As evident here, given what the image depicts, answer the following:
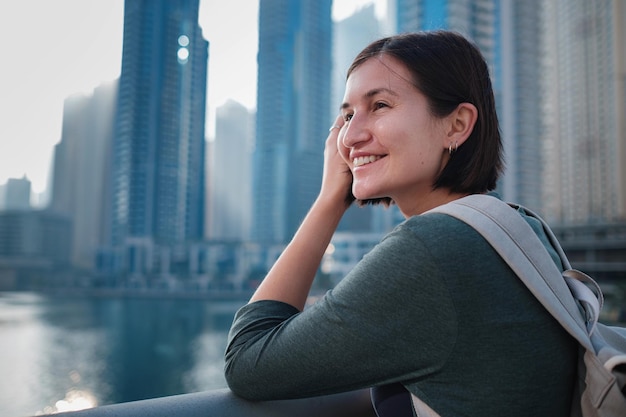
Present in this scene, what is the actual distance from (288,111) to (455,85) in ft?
82.5

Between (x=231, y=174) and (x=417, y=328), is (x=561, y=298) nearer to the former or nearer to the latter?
(x=417, y=328)

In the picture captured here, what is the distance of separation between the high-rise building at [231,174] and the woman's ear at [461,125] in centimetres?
2480

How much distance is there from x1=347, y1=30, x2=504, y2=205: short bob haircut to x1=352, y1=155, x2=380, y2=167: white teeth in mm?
64

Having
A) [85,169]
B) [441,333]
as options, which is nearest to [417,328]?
[441,333]

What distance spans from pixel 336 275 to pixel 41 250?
1122cm

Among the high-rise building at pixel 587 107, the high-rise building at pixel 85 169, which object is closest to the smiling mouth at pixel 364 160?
the high-rise building at pixel 85 169

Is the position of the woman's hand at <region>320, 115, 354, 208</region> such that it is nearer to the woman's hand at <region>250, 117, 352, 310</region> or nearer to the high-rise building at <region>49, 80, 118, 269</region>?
the woman's hand at <region>250, 117, 352, 310</region>

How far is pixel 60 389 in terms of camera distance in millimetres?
12898

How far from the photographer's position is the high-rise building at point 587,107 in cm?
2678

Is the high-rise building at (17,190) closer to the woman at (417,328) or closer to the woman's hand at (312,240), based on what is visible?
the woman's hand at (312,240)

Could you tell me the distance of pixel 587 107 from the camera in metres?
28.2

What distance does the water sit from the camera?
12711mm

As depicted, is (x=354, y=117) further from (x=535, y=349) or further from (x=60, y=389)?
(x=60, y=389)

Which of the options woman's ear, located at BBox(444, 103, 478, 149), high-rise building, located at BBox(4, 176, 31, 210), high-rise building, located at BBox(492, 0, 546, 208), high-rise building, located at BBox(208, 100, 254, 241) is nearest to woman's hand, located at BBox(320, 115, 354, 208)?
woman's ear, located at BBox(444, 103, 478, 149)
